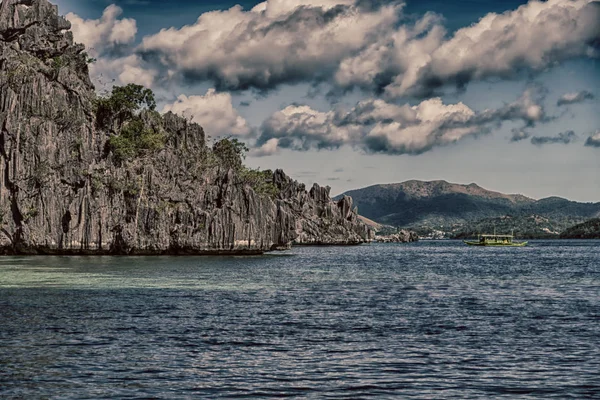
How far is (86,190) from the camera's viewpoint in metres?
132

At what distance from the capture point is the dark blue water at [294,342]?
77.7 ft

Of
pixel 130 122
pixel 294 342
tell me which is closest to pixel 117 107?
pixel 130 122

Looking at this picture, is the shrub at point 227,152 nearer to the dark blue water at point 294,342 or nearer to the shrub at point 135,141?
the shrub at point 135,141

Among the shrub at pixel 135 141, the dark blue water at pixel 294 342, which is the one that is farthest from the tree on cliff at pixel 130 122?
the dark blue water at pixel 294 342

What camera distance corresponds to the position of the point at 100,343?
32.0 m

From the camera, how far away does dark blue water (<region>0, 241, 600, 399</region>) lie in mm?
23688

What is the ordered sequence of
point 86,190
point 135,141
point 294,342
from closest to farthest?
point 294,342 → point 86,190 → point 135,141

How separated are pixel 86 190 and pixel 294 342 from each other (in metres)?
108

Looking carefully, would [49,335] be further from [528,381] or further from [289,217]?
[289,217]

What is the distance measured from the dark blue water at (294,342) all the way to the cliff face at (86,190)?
227 feet

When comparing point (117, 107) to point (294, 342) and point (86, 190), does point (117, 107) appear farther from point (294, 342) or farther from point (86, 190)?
point (294, 342)

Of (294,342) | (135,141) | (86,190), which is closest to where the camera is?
(294,342)

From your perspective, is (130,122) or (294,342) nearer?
(294,342)

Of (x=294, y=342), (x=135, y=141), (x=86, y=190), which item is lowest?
(x=294, y=342)
